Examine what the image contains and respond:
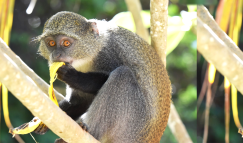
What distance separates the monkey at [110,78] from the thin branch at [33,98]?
58 cm

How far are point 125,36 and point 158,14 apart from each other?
0.47 m

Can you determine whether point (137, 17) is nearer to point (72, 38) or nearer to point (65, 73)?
point (72, 38)

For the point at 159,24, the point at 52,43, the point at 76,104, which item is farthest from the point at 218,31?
the point at 76,104

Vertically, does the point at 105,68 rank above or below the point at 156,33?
below

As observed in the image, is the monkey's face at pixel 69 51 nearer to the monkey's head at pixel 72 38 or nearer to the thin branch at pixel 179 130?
the monkey's head at pixel 72 38

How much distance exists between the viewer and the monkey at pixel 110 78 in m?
2.74

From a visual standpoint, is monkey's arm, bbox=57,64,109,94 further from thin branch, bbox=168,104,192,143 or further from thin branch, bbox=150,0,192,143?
thin branch, bbox=168,104,192,143

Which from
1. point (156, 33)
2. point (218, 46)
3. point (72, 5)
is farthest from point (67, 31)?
point (72, 5)

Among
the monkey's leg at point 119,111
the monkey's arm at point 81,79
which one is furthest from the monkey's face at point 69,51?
the monkey's leg at point 119,111

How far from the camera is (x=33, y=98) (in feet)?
5.40

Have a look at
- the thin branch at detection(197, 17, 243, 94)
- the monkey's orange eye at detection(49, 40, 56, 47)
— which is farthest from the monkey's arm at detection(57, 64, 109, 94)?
the thin branch at detection(197, 17, 243, 94)

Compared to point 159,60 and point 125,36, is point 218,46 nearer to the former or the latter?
point 159,60

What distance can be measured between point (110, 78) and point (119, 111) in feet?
1.06

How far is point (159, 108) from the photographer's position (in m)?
→ 2.89
